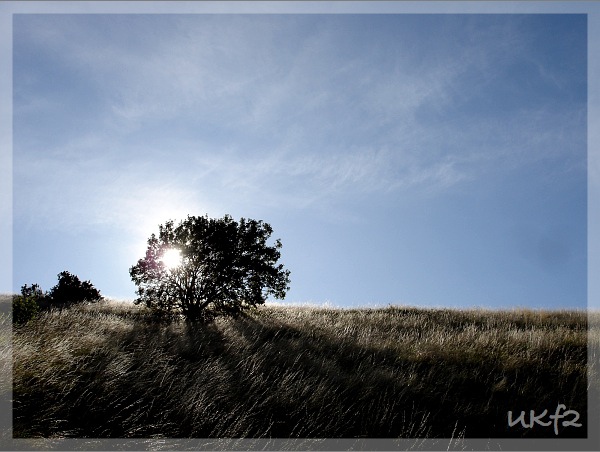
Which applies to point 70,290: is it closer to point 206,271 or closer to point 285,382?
point 206,271

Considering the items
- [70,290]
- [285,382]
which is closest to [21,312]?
[285,382]

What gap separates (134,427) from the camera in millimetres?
6375

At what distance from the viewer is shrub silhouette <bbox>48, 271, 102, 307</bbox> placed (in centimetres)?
2317

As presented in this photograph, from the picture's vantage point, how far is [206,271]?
1748cm

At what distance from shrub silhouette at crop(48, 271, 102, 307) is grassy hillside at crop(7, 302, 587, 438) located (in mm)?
12278

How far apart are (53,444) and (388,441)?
5007mm

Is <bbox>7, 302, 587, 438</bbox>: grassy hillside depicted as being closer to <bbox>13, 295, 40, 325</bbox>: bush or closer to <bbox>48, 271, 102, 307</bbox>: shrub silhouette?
<bbox>13, 295, 40, 325</bbox>: bush

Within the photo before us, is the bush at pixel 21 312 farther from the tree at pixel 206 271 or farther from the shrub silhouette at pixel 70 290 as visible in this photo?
the shrub silhouette at pixel 70 290

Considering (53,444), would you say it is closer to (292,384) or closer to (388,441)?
→ (292,384)

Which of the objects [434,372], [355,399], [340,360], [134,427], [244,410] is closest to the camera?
[134,427]

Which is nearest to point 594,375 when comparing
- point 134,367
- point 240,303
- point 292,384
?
point 292,384

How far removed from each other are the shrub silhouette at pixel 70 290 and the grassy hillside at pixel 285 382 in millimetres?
12278

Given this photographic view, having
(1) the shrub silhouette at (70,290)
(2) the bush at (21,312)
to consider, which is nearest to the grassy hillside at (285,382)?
(2) the bush at (21,312)

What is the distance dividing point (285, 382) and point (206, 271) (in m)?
10.0
